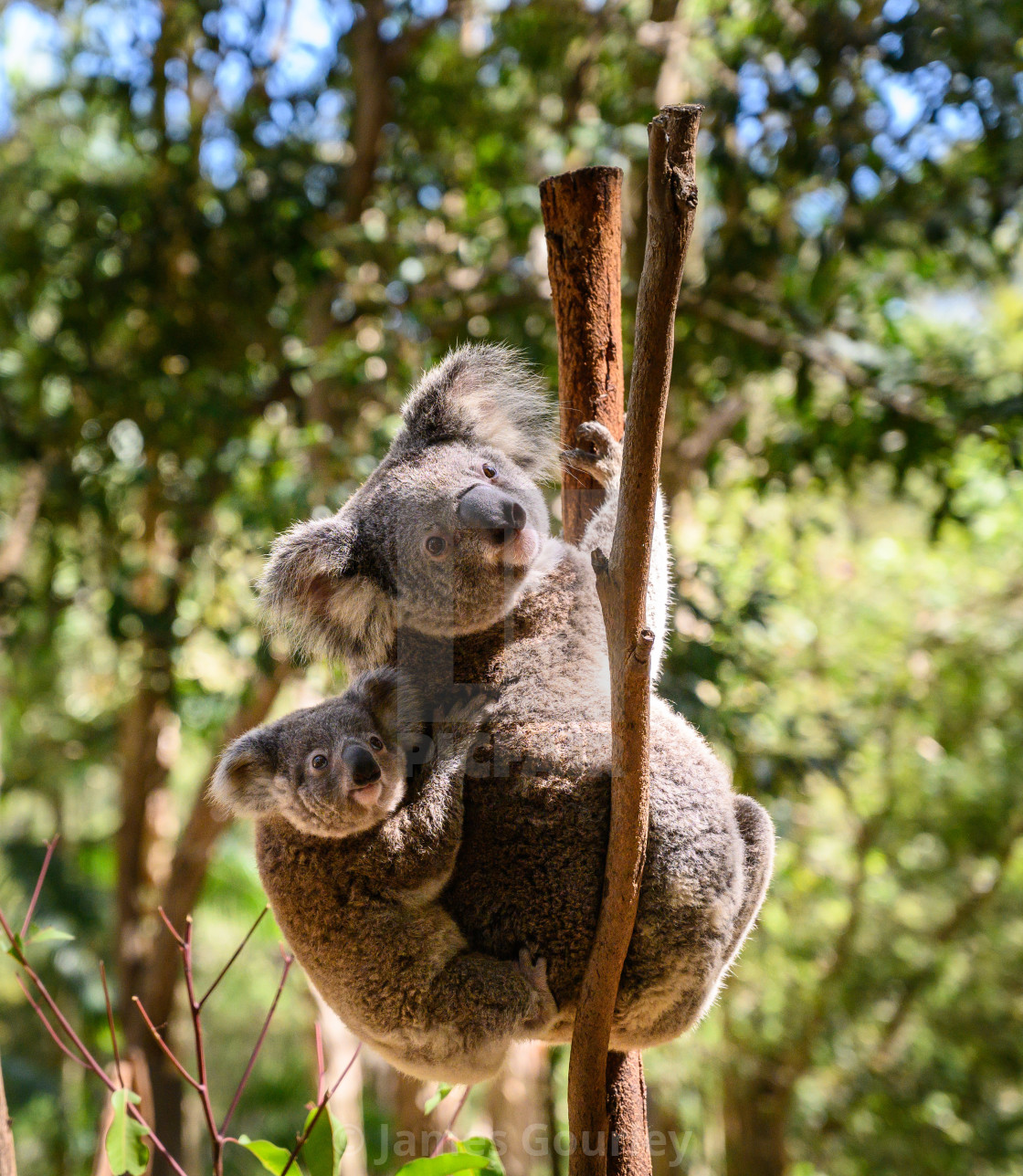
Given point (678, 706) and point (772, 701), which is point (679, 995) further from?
point (772, 701)

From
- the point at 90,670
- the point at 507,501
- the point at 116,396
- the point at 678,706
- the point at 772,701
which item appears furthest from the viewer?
the point at 90,670

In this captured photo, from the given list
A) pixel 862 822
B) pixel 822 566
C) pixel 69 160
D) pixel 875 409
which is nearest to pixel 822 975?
pixel 862 822

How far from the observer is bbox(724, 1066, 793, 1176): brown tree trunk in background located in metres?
6.52

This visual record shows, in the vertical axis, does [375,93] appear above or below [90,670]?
above

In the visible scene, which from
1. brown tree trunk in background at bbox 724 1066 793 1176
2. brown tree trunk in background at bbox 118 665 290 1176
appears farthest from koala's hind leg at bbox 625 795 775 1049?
brown tree trunk in background at bbox 724 1066 793 1176

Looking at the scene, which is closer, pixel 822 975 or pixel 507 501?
pixel 507 501

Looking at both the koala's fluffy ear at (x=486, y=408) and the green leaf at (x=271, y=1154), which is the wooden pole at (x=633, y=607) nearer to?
the green leaf at (x=271, y=1154)

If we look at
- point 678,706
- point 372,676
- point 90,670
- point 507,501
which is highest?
point 507,501

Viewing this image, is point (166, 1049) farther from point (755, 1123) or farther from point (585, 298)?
point (755, 1123)

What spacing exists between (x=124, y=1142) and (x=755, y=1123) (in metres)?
6.19

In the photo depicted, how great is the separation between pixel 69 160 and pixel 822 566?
17.9 feet

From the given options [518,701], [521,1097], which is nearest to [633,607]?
[518,701]

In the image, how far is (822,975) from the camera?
661 centimetres

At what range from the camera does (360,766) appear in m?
1.36
